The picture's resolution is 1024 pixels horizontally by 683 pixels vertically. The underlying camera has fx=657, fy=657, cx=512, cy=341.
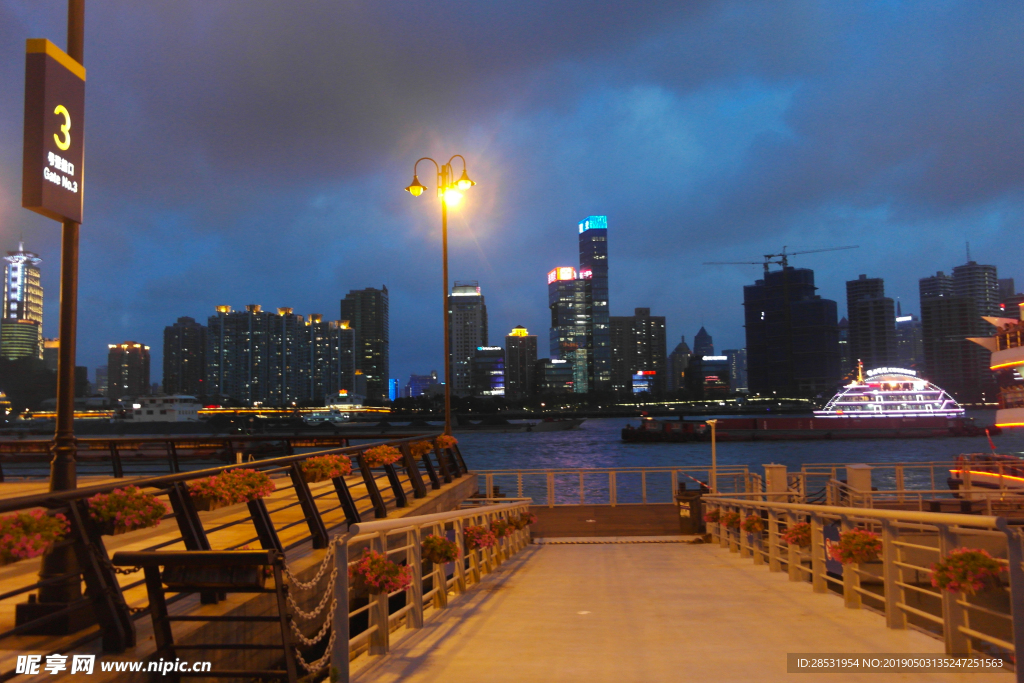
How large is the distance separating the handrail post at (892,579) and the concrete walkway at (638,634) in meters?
0.14

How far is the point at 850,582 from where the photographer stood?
6.81 metres

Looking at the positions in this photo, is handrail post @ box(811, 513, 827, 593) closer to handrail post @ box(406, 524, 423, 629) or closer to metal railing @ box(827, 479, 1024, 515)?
handrail post @ box(406, 524, 423, 629)

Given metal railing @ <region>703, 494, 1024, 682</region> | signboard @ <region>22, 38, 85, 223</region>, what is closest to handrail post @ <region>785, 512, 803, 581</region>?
metal railing @ <region>703, 494, 1024, 682</region>

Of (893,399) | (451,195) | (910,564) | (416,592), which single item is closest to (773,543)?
(910,564)

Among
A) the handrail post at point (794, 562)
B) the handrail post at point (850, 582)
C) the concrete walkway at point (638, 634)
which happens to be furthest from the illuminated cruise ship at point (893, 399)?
the handrail post at point (850, 582)

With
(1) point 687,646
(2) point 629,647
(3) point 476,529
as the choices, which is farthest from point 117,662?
(3) point 476,529

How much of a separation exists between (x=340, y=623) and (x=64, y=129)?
4.49 metres

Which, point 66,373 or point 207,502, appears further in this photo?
point 207,502

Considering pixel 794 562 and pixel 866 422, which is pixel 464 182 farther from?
pixel 866 422

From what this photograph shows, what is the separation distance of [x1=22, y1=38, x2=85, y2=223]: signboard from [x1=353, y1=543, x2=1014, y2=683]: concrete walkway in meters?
4.35

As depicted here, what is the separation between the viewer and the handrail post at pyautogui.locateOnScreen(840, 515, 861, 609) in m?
6.81

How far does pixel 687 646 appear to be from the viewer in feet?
17.5

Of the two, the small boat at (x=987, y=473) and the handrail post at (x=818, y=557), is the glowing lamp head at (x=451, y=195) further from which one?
the small boat at (x=987, y=473)

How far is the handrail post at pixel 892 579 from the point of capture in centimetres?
593
